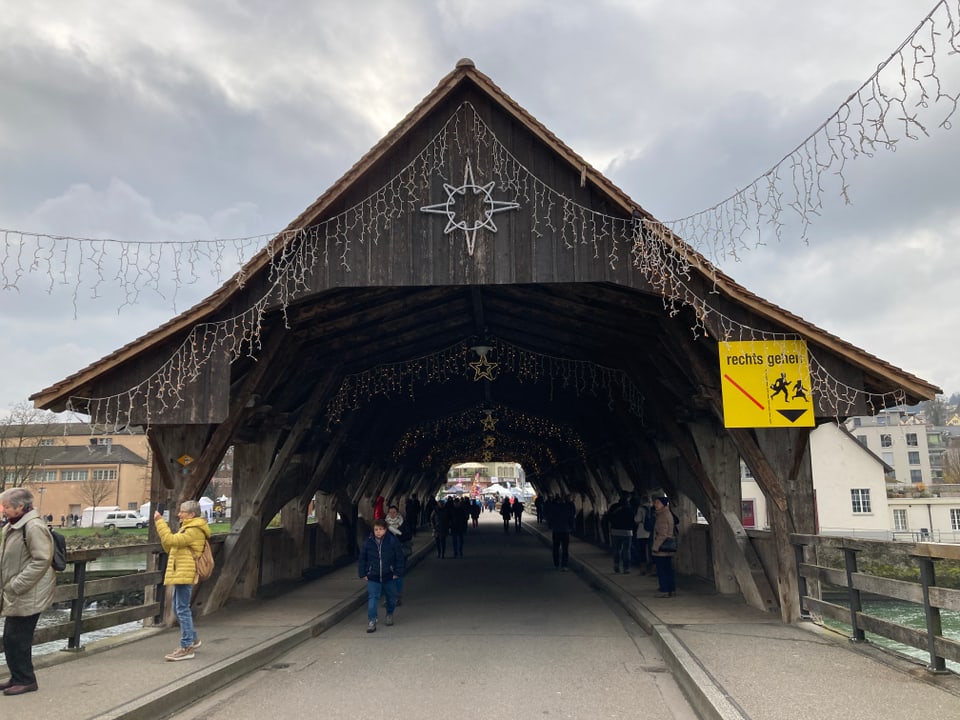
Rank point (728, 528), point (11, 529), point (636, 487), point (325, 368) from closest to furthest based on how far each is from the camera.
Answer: point (11, 529)
point (728, 528)
point (325, 368)
point (636, 487)

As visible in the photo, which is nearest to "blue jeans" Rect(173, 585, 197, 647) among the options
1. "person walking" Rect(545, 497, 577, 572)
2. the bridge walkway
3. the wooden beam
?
the bridge walkway

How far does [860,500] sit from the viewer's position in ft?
125

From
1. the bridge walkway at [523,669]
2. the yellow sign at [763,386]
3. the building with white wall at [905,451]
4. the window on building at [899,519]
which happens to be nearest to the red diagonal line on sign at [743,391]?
the yellow sign at [763,386]

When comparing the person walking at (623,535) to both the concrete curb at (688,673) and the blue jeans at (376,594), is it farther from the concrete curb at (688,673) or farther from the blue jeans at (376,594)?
the blue jeans at (376,594)

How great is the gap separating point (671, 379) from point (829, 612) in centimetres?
426

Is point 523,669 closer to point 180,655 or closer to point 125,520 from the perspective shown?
point 180,655

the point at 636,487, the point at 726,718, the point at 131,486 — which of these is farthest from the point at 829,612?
the point at 131,486

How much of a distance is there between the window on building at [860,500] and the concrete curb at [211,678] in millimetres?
34379

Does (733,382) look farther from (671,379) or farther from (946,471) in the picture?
(946,471)

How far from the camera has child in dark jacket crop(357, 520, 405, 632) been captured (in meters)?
9.91

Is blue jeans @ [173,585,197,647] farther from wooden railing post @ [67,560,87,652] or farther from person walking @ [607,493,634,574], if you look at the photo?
person walking @ [607,493,634,574]

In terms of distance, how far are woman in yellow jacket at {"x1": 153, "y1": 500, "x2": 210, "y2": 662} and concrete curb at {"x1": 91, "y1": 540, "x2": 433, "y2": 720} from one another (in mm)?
432

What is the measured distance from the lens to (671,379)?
11867 millimetres

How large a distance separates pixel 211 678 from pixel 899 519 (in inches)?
1730
